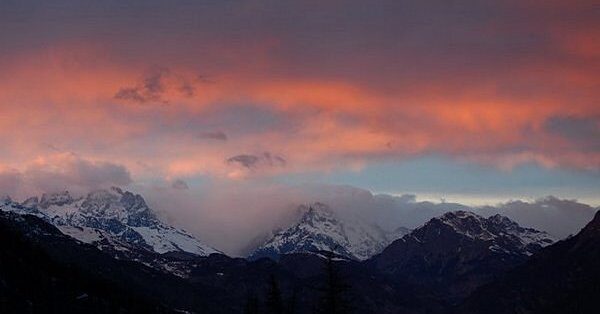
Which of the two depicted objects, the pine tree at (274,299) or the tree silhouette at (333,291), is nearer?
the tree silhouette at (333,291)

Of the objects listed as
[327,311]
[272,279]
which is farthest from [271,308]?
[327,311]

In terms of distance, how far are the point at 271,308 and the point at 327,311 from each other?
1497 centimetres

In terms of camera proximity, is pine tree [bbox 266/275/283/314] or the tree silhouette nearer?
the tree silhouette

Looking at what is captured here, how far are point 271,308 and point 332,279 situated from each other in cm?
1579

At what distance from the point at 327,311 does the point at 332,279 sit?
8.01 feet

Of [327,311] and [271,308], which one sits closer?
[327,311]

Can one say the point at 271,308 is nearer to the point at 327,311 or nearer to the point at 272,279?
the point at 272,279

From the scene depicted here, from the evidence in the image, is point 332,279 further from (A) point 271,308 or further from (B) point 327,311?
(A) point 271,308

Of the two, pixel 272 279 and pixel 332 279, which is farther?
pixel 272 279

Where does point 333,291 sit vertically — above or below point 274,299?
above

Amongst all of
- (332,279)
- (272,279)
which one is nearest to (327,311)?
(332,279)

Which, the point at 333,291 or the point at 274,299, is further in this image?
the point at 274,299

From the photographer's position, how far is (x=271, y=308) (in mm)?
70375

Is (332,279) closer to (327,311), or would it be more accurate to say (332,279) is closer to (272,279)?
(327,311)
